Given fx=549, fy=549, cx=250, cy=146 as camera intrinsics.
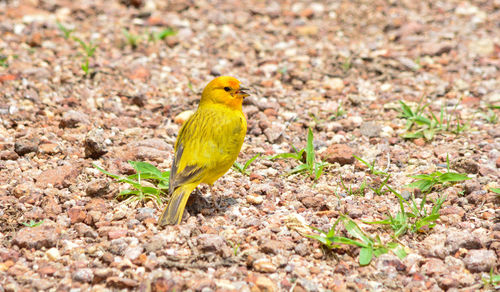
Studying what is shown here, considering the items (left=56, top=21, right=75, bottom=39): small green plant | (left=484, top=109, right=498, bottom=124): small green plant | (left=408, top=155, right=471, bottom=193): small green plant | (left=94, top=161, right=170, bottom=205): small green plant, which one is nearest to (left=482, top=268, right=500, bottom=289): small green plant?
(left=408, top=155, right=471, bottom=193): small green plant

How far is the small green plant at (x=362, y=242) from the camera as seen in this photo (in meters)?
3.60

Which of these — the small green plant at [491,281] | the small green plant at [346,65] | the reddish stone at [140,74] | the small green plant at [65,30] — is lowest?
the small green plant at [491,281]

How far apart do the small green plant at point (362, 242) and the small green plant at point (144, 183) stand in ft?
4.14

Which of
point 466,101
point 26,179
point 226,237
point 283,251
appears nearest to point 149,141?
point 26,179

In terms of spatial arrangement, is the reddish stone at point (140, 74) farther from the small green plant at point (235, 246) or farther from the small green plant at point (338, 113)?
→ the small green plant at point (235, 246)

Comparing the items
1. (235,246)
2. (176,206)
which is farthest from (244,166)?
(235,246)

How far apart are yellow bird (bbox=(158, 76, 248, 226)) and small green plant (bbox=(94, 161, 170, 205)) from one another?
0.77 ft

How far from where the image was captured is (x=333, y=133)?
550 centimetres

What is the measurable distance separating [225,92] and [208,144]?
657mm

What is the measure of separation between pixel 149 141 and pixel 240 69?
203 centimetres

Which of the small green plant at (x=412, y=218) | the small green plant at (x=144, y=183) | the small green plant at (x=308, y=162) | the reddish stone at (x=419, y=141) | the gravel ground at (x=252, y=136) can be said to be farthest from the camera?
the reddish stone at (x=419, y=141)

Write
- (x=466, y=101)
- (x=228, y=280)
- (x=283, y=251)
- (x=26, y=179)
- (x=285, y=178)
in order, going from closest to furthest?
1. (x=228, y=280)
2. (x=283, y=251)
3. (x=26, y=179)
4. (x=285, y=178)
5. (x=466, y=101)

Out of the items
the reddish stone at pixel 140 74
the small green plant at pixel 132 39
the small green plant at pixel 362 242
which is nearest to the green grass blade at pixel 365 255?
the small green plant at pixel 362 242

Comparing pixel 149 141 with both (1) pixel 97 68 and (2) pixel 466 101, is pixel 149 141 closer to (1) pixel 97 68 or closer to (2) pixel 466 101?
(1) pixel 97 68
